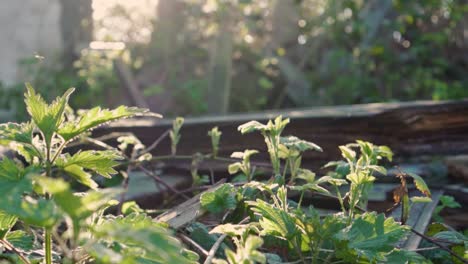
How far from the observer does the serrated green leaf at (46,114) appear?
3.19ft

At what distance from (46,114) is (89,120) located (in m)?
0.07

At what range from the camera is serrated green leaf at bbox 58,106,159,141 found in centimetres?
99

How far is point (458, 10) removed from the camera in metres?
6.73

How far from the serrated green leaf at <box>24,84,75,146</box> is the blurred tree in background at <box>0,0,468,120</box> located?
529 centimetres

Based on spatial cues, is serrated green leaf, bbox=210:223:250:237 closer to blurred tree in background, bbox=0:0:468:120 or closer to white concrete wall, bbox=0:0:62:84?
blurred tree in background, bbox=0:0:468:120

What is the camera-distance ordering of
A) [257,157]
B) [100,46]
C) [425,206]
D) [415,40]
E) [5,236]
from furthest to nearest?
[415,40] < [100,46] < [257,157] < [425,206] < [5,236]

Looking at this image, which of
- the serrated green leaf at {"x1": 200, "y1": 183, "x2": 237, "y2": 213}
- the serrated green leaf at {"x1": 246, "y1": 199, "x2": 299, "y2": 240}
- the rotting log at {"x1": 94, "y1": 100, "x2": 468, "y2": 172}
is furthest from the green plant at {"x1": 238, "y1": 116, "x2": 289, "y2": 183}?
the rotting log at {"x1": 94, "y1": 100, "x2": 468, "y2": 172}

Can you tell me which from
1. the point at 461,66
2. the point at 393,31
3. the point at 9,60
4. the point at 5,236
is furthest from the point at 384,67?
the point at 5,236

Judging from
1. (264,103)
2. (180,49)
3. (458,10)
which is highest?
(458,10)

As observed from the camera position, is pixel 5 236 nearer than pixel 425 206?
Yes

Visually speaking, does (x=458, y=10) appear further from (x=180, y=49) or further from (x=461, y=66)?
(x=180, y=49)

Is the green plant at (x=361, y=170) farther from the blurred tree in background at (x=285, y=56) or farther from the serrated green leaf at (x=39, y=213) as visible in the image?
the blurred tree in background at (x=285, y=56)

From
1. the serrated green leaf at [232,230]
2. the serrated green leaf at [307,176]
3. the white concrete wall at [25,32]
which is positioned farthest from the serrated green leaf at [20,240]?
the white concrete wall at [25,32]

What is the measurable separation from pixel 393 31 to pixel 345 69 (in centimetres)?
66
